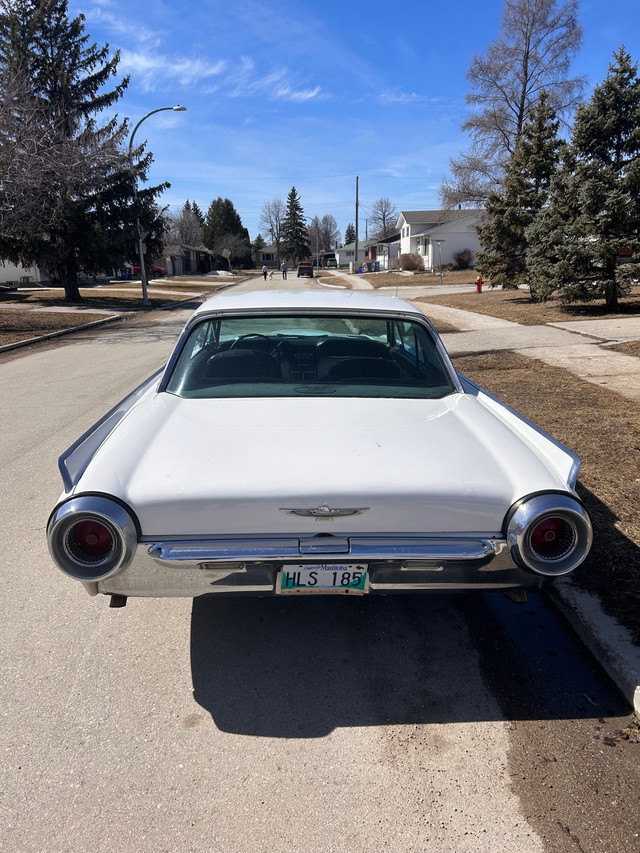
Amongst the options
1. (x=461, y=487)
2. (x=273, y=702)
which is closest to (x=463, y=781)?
(x=273, y=702)

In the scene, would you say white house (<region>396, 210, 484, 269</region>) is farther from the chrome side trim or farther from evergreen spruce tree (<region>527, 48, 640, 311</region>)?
the chrome side trim

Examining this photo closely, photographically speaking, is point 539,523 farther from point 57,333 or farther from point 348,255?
point 348,255

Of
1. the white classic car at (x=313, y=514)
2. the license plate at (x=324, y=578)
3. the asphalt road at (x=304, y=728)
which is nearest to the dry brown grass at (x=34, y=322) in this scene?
the asphalt road at (x=304, y=728)

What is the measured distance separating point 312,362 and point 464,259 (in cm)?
5098

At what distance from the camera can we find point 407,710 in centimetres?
258

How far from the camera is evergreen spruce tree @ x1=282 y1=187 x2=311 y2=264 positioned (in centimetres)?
10581

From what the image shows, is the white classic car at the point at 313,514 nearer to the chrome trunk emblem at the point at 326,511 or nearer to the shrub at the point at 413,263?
the chrome trunk emblem at the point at 326,511

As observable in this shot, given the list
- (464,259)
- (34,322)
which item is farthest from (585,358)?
(464,259)

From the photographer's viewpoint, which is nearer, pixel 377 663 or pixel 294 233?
pixel 377 663

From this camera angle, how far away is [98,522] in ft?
7.66

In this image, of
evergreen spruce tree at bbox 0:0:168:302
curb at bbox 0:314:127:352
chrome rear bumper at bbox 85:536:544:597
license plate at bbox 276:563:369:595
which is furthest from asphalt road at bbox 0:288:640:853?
evergreen spruce tree at bbox 0:0:168:302

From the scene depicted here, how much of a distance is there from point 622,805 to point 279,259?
380ft

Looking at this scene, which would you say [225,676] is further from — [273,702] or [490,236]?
[490,236]

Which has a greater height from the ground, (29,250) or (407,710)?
(29,250)
